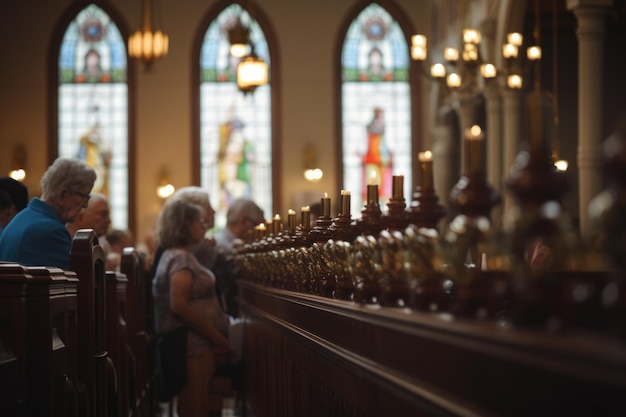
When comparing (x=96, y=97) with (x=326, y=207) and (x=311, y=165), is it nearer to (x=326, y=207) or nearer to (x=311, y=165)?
(x=311, y=165)

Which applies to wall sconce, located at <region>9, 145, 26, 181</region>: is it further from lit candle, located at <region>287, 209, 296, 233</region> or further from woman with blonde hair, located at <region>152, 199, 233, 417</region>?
→ lit candle, located at <region>287, 209, 296, 233</region>

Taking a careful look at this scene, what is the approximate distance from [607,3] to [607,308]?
11059 mm

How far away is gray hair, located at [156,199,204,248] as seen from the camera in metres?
6.59

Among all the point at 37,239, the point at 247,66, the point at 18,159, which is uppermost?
the point at 247,66

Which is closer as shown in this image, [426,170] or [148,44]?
[426,170]

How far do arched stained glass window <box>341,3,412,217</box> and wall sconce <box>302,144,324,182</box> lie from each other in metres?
0.77

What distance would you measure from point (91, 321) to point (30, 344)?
1.00 metres

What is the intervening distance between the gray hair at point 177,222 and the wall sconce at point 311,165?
14148 millimetres

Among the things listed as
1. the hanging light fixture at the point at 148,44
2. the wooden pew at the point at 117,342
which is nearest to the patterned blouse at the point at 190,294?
the wooden pew at the point at 117,342

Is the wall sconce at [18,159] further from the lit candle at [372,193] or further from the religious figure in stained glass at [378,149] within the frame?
the lit candle at [372,193]

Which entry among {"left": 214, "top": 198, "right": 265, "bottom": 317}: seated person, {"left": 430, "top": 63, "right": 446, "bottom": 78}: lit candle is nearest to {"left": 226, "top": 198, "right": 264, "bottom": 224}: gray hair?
{"left": 214, "top": 198, "right": 265, "bottom": 317}: seated person

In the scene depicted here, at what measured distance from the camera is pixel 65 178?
5281 mm

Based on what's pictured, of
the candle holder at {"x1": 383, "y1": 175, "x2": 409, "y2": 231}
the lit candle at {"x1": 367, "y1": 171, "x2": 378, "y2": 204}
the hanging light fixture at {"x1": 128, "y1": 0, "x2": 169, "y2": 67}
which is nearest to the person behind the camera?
the candle holder at {"x1": 383, "y1": 175, "x2": 409, "y2": 231}

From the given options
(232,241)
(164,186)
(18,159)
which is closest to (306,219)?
(232,241)
